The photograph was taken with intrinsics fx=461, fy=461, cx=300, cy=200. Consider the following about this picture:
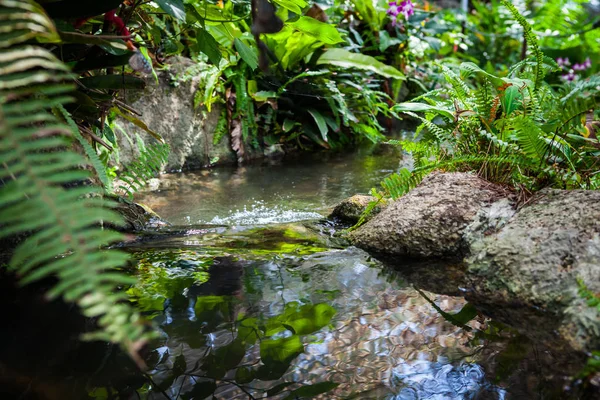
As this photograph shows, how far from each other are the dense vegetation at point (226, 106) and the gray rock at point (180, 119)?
0.12 metres

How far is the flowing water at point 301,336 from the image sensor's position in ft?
3.67

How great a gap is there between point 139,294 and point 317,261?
72cm

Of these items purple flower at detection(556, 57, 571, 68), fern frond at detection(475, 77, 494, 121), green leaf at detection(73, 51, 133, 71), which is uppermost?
green leaf at detection(73, 51, 133, 71)

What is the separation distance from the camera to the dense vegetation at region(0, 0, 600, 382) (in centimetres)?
60

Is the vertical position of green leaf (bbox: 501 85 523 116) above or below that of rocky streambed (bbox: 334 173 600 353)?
above

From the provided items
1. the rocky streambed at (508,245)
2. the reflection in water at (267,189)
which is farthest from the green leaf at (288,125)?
the rocky streambed at (508,245)

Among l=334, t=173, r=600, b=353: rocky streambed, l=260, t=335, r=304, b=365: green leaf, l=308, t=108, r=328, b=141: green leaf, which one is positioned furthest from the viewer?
l=308, t=108, r=328, b=141: green leaf

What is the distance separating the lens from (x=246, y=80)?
4461 millimetres

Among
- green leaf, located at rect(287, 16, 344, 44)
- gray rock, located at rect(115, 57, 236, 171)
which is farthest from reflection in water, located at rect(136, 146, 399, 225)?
green leaf, located at rect(287, 16, 344, 44)

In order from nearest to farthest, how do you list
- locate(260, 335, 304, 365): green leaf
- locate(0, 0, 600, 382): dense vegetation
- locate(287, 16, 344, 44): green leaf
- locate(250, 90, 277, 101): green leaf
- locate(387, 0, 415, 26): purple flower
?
locate(0, 0, 600, 382): dense vegetation → locate(260, 335, 304, 365): green leaf → locate(287, 16, 344, 44): green leaf → locate(250, 90, 277, 101): green leaf → locate(387, 0, 415, 26): purple flower

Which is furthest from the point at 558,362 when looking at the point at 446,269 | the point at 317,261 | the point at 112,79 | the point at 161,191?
the point at 161,191

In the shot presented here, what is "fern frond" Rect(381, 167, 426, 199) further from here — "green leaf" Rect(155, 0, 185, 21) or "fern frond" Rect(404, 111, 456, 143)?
"green leaf" Rect(155, 0, 185, 21)

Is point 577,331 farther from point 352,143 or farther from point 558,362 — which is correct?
point 352,143

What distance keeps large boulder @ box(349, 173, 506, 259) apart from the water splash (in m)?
0.75
